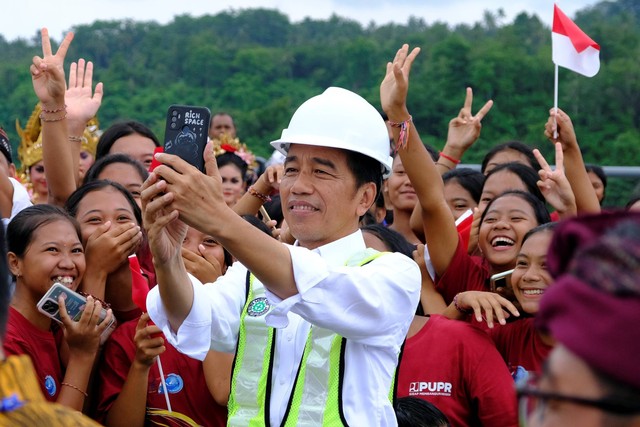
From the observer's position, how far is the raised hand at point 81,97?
6.06 metres

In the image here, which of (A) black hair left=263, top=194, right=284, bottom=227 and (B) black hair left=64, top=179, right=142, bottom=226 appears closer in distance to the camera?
(B) black hair left=64, top=179, right=142, bottom=226

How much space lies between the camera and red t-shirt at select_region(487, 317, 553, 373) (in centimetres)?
476

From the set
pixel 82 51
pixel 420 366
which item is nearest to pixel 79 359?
pixel 420 366

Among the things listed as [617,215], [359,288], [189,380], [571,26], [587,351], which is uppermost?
[571,26]

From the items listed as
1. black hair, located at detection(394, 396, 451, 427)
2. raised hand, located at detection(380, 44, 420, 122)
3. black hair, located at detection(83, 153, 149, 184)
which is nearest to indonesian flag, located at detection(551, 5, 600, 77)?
raised hand, located at detection(380, 44, 420, 122)

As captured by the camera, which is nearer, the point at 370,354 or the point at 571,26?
the point at 370,354

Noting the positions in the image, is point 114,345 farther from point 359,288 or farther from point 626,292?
point 626,292

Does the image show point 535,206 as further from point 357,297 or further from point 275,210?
point 357,297

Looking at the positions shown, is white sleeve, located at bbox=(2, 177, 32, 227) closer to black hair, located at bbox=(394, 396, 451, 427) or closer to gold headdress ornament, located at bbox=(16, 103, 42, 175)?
gold headdress ornament, located at bbox=(16, 103, 42, 175)

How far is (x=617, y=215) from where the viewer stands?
175 cm

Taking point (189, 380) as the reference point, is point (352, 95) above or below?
above

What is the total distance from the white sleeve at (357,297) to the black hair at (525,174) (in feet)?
10.2

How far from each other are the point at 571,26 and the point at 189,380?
3519 mm

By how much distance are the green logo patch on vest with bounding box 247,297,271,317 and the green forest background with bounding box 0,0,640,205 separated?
300 inches
